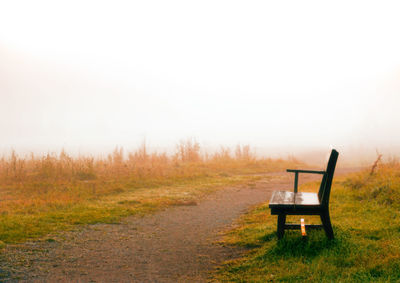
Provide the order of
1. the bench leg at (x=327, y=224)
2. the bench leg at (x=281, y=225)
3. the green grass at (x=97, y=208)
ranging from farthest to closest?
the green grass at (x=97, y=208) → the bench leg at (x=281, y=225) → the bench leg at (x=327, y=224)

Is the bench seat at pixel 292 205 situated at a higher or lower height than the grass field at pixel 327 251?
higher

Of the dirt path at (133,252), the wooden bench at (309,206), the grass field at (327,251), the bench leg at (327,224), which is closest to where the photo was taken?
the grass field at (327,251)

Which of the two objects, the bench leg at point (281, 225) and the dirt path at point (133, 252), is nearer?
the dirt path at point (133, 252)

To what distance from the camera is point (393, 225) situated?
5.84 meters

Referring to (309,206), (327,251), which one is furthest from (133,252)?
(327,251)

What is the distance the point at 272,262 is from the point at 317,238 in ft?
3.03

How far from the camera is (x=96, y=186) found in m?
12.7

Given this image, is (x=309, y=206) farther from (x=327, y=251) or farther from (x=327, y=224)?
(x=327, y=251)

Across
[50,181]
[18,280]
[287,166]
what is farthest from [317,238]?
[287,166]

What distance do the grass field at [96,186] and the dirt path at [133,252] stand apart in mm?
839

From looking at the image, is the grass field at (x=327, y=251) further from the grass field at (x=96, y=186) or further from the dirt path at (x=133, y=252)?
the grass field at (x=96, y=186)

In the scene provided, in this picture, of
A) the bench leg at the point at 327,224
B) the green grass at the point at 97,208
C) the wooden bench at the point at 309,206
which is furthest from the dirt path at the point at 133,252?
the bench leg at the point at 327,224

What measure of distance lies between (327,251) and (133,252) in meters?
2.70

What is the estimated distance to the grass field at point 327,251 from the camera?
4.17 metres
